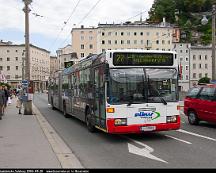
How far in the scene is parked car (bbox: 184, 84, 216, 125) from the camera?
16047mm

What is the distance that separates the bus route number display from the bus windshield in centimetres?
19

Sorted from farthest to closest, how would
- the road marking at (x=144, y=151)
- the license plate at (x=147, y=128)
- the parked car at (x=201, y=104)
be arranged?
the parked car at (x=201, y=104) < the license plate at (x=147, y=128) < the road marking at (x=144, y=151)

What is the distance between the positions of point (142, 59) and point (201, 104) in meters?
5.30

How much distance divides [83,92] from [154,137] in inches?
154

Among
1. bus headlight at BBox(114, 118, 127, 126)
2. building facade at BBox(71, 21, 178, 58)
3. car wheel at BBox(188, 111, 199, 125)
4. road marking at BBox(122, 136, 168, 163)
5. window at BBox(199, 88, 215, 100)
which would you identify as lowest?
road marking at BBox(122, 136, 168, 163)

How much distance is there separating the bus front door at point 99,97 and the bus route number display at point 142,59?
701mm

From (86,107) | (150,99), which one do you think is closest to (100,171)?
(150,99)

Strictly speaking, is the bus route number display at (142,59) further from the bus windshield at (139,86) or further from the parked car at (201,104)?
the parked car at (201,104)

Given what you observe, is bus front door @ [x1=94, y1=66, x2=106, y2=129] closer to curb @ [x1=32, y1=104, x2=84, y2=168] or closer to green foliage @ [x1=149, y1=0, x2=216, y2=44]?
curb @ [x1=32, y1=104, x2=84, y2=168]

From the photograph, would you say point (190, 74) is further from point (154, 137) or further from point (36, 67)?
point (154, 137)

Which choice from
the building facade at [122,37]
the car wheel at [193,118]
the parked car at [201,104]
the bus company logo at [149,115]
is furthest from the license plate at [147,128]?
the building facade at [122,37]

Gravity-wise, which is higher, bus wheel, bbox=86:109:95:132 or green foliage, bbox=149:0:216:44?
green foliage, bbox=149:0:216:44

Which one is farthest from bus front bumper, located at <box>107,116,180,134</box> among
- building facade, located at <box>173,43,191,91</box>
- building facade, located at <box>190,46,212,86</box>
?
building facade, located at <box>190,46,212,86</box>

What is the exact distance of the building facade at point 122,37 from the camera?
124 meters
